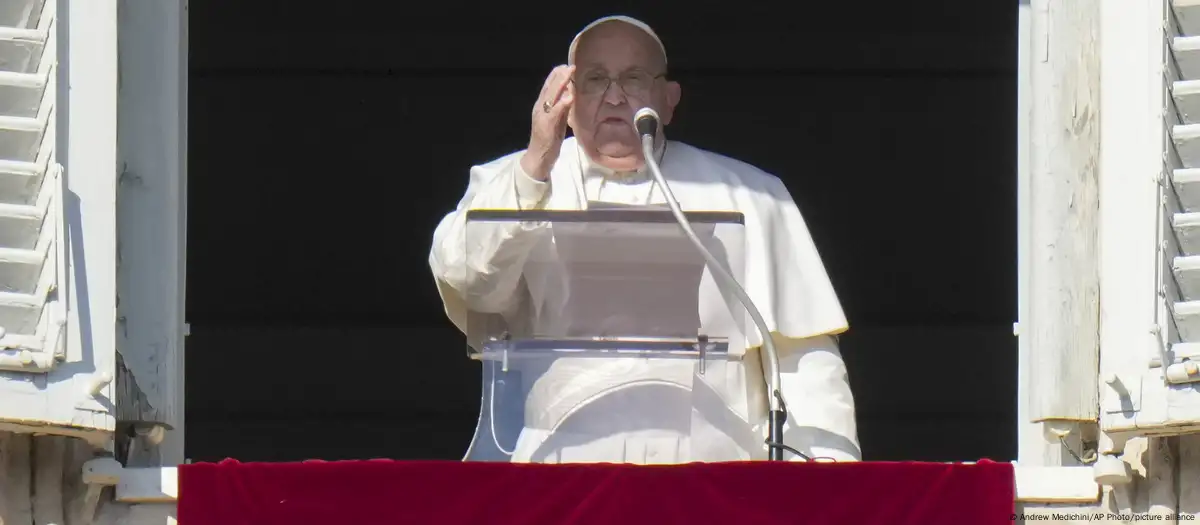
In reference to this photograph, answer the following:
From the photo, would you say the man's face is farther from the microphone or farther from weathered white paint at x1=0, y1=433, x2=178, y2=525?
weathered white paint at x1=0, y1=433, x2=178, y2=525

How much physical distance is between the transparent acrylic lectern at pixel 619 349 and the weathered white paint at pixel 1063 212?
1.91 feet

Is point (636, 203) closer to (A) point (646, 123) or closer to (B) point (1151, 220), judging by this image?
(A) point (646, 123)

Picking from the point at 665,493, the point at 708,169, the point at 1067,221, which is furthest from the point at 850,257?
the point at 665,493

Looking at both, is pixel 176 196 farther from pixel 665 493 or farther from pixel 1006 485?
pixel 1006 485

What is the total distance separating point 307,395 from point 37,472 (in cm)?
325

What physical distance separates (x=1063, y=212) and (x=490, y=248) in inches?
42.1

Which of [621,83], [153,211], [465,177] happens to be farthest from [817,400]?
[465,177]

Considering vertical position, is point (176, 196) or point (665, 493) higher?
point (176, 196)

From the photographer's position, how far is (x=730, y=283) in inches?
188

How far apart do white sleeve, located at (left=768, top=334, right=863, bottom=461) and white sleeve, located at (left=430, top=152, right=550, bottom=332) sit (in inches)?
23.1

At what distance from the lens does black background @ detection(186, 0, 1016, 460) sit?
26.6 feet

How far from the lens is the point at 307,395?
826cm

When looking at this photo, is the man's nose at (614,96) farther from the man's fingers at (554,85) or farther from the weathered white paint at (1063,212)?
the weathered white paint at (1063,212)

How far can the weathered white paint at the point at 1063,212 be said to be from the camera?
5.14 m
